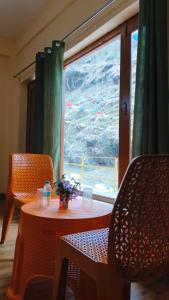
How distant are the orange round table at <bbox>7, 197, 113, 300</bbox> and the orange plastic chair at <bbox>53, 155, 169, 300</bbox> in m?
0.48

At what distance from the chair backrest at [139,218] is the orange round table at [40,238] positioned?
0.59 m

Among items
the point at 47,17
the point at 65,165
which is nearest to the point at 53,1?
the point at 47,17

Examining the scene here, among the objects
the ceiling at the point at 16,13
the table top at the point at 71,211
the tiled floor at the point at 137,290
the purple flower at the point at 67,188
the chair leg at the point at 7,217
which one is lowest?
the tiled floor at the point at 137,290

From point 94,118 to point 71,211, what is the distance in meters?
1.63

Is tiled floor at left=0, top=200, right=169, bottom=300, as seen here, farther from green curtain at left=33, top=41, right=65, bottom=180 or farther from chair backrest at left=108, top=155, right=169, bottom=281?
green curtain at left=33, top=41, right=65, bottom=180

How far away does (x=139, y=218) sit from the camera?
3.07 feet

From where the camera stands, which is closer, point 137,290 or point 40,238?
point 40,238

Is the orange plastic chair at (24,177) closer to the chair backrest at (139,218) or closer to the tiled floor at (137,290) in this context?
the tiled floor at (137,290)

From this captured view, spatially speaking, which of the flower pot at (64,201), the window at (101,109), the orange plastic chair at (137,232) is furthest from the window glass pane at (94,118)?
the orange plastic chair at (137,232)

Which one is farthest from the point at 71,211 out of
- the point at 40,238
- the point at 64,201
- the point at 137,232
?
the point at 137,232

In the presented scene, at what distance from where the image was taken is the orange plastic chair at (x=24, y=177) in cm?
247

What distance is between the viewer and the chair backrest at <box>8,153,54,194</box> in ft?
8.45

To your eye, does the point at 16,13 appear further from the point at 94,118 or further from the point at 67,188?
the point at 67,188

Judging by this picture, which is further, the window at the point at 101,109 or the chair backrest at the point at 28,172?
the chair backrest at the point at 28,172
